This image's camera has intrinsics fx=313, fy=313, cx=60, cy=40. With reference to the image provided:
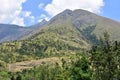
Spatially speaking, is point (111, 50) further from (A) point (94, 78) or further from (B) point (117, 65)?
(A) point (94, 78)

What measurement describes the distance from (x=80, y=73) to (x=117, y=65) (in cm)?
1112

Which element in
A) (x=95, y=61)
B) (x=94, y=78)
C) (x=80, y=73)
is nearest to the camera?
(x=80, y=73)

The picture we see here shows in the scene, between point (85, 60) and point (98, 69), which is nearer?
point (85, 60)

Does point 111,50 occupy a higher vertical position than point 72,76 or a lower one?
higher

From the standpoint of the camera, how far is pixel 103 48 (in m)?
87.8

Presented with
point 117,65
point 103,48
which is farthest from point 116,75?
point 103,48

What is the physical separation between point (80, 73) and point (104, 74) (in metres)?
7.18

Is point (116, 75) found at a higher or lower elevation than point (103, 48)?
lower

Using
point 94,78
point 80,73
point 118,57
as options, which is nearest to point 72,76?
point 80,73

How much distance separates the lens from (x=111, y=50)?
8669cm

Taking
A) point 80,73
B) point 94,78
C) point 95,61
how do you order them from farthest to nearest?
point 95,61 < point 94,78 < point 80,73

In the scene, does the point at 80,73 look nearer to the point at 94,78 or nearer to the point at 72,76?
the point at 72,76

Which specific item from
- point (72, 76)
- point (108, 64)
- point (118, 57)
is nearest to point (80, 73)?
point (72, 76)

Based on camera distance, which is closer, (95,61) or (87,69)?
(87,69)
